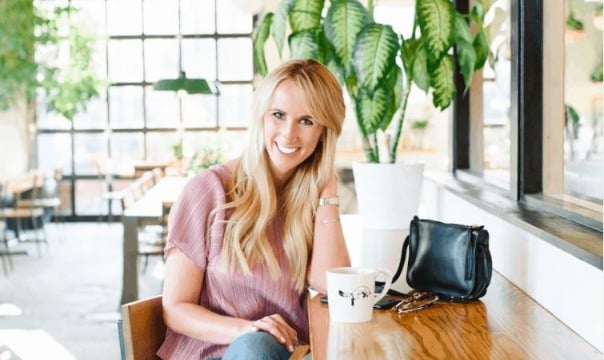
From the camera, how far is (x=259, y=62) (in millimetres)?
3619

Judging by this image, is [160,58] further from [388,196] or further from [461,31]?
[388,196]

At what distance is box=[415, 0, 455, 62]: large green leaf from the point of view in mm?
3090

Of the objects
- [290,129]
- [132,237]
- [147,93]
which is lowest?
[132,237]

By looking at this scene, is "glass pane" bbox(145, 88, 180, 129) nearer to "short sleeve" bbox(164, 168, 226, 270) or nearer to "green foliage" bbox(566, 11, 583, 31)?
"green foliage" bbox(566, 11, 583, 31)

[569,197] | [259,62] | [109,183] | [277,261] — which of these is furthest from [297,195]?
[109,183]

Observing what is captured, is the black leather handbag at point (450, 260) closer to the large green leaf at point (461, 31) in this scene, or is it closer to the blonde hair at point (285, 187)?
the blonde hair at point (285, 187)

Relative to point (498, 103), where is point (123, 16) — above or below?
above

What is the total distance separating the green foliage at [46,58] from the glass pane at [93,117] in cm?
Answer: 37

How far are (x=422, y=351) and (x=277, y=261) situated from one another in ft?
1.98

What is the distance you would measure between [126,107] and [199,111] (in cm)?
94

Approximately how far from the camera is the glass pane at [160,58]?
38.2ft

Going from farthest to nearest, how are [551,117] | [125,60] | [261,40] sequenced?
1. [125,60]
2. [261,40]
3. [551,117]

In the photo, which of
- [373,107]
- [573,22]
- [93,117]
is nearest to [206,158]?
[93,117]

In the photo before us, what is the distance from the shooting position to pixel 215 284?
218 centimetres
